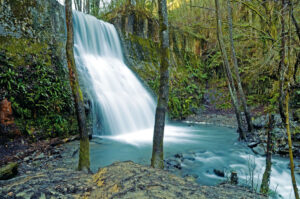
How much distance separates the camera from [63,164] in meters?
4.38

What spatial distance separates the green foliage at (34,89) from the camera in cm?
539

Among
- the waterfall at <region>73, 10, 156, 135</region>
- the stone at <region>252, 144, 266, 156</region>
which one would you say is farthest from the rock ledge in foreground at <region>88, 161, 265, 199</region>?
the waterfall at <region>73, 10, 156, 135</region>

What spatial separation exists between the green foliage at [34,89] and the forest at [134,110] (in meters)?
0.03

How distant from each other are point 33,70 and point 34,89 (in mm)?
858

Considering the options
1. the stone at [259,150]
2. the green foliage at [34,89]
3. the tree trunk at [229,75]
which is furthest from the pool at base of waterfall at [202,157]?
the green foliage at [34,89]

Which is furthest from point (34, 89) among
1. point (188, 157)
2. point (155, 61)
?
point (155, 61)

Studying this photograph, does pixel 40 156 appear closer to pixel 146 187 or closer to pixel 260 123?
pixel 146 187

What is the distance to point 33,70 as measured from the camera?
20.8ft

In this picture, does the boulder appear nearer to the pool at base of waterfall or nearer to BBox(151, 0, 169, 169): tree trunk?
the pool at base of waterfall

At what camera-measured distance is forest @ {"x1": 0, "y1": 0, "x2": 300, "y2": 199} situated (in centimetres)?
161

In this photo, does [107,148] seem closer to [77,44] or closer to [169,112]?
[169,112]

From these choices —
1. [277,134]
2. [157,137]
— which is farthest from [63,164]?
[277,134]

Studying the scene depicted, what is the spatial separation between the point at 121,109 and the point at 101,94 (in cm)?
120

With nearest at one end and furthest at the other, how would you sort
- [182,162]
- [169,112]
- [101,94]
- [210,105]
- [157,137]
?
[157,137]
[182,162]
[101,94]
[169,112]
[210,105]
